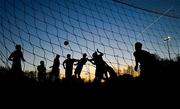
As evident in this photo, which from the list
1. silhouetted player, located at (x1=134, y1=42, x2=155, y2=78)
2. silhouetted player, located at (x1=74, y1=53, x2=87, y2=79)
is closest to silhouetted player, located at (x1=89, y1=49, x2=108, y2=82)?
silhouetted player, located at (x1=74, y1=53, x2=87, y2=79)

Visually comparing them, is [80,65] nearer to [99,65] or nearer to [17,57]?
[99,65]

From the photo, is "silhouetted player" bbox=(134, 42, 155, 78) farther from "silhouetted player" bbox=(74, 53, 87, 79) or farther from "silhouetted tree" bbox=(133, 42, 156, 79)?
"silhouetted player" bbox=(74, 53, 87, 79)

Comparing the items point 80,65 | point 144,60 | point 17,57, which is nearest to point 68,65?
point 80,65

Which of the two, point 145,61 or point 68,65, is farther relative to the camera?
point 68,65

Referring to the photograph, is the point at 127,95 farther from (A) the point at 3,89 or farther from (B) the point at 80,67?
(B) the point at 80,67

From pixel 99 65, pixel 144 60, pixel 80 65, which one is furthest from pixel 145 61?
pixel 80 65

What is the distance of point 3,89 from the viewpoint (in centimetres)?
370

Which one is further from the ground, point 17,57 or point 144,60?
point 17,57

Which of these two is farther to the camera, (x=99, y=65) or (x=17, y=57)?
(x=99, y=65)

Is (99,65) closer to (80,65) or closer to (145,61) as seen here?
(80,65)

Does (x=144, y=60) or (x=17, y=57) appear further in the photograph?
(x=17, y=57)

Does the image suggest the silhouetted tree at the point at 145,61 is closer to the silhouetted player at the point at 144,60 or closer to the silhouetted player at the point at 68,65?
the silhouetted player at the point at 144,60

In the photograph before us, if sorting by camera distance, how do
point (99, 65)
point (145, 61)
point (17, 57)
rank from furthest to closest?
point (99, 65), point (17, 57), point (145, 61)

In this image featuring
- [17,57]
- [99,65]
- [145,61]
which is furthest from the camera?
[99,65]
